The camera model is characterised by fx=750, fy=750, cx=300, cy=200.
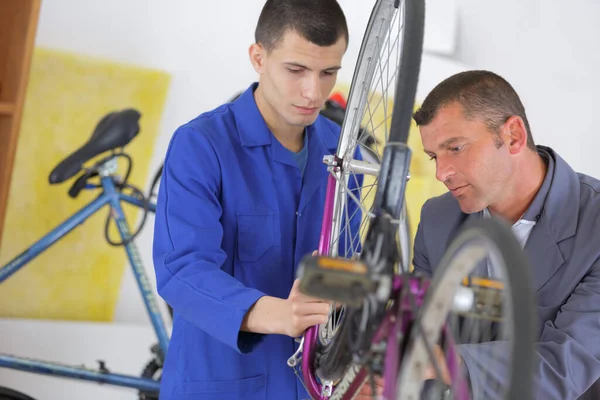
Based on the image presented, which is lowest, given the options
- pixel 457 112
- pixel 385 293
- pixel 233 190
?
pixel 385 293

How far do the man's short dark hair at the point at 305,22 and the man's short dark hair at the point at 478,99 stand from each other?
0.69 feet

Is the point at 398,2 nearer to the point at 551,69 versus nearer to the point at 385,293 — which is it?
the point at 385,293

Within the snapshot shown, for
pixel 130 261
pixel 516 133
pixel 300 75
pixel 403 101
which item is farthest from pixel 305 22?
pixel 130 261

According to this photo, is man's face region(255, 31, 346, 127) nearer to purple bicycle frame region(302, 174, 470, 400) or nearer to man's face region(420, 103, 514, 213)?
man's face region(420, 103, 514, 213)

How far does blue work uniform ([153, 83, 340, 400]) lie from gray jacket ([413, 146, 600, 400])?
26 cm

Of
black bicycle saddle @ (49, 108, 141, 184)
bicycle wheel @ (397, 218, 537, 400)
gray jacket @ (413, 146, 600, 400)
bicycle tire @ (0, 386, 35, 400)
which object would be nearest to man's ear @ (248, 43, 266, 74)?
gray jacket @ (413, 146, 600, 400)

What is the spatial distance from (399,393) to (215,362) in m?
0.65

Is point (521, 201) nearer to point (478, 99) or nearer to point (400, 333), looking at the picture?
point (478, 99)

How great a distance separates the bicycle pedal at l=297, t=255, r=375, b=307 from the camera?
1.92 feet

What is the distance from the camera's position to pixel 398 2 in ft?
3.28

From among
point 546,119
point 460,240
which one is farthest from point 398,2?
point 546,119

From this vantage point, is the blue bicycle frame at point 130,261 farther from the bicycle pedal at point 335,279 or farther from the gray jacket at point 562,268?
the bicycle pedal at point 335,279

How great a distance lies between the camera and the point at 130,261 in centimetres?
222

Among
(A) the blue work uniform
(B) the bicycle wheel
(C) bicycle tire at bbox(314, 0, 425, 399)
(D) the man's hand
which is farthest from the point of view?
(A) the blue work uniform
